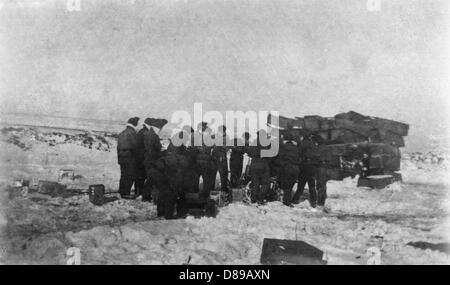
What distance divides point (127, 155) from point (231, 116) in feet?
Answer: 6.31

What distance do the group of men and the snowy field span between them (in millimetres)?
278

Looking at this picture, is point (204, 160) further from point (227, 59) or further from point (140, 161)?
point (227, 59)

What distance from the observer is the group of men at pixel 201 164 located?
6719 mm

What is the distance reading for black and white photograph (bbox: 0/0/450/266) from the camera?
6512 millimetres

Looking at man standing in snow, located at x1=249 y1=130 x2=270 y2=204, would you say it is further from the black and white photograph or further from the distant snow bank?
the distant snow bank

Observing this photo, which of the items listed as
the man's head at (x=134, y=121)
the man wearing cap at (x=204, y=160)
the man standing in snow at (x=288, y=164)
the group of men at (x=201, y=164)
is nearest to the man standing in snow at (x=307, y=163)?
the group of men at (x=201, y=164)

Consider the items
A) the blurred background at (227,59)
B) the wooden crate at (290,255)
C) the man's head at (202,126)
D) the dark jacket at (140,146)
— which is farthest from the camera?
the dark jacket at (140,146)

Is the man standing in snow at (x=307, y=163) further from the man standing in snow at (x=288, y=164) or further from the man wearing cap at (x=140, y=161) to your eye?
the man wearing cap at (x=140, y=161)

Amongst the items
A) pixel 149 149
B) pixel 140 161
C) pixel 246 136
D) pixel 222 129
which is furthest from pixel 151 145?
pixel 246 136

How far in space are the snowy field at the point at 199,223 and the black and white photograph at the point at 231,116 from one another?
0.03 m

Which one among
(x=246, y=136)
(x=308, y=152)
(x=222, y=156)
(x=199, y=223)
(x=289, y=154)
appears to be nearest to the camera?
(x=199, y=223)

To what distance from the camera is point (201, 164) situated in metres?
6.97

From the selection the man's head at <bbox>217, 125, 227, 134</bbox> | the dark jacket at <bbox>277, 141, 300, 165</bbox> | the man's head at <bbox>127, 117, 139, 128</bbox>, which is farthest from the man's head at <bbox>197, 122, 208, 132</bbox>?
the dark jacket at <bbox>277, 141, 300, 165</bbox>

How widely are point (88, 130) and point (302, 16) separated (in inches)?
172
